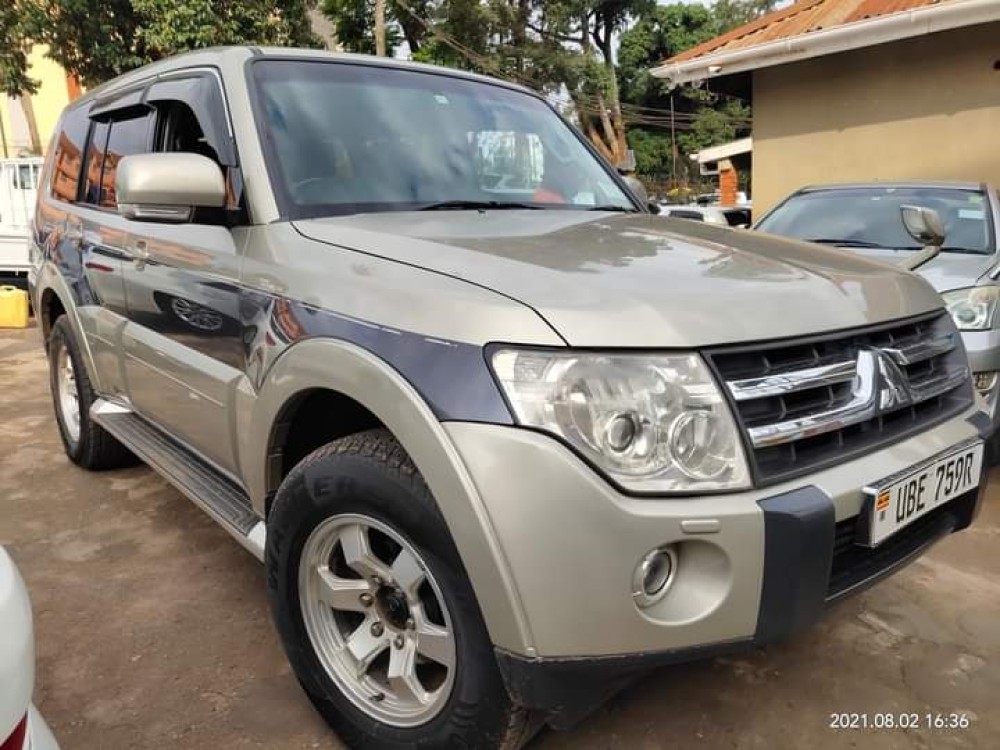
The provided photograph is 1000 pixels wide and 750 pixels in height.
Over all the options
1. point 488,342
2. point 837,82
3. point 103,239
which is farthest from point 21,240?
point 488,342

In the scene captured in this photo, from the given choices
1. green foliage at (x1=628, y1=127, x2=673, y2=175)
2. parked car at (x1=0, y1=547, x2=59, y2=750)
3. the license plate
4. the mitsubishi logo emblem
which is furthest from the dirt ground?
green foliage at (x1=628, y1=127, x2=673, y2=175)

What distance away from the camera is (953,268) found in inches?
167

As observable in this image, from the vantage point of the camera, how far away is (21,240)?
36.7 feet

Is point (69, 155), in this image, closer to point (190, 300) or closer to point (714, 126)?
point (190, 300)

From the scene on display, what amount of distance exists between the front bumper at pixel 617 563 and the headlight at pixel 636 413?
41 mm

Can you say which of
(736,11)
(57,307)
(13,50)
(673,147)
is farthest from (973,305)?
(736,11)

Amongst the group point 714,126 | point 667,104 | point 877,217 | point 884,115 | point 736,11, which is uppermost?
point 736,11

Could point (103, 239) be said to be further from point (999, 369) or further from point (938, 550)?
point (999, 369)

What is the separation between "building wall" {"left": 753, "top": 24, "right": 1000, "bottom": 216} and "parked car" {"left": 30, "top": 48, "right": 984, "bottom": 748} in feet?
20.5

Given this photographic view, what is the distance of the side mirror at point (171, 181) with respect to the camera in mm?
2219

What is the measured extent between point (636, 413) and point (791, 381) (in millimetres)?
375

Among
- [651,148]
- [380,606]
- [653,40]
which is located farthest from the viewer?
[651,148]

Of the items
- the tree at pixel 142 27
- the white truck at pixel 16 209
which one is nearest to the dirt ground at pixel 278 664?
the white truck at pixel 16 209

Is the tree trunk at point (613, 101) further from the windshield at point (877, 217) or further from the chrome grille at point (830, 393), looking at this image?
the chrome grille at point (830, 393)
